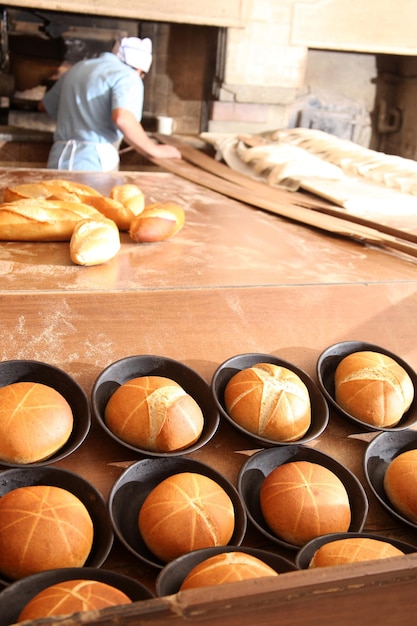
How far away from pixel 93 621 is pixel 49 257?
53.6 inches

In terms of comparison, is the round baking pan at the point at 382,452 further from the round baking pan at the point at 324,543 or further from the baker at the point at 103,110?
the baker at the point at 103,110

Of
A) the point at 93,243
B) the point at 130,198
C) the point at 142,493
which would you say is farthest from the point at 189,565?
the point at 130,198

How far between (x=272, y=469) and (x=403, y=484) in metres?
0.31

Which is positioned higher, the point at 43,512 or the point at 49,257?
the point at 49,257

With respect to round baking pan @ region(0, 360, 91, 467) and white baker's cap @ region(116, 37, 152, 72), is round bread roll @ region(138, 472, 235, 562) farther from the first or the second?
white baker's cap @ region(116, 37, 152, 72)

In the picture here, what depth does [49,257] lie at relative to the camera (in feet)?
6.42

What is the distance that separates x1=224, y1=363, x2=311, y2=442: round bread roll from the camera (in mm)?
1527

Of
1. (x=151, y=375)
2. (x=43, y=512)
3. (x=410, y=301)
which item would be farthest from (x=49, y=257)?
(x=410, y=301)

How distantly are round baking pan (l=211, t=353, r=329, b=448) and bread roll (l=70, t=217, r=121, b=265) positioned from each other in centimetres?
54

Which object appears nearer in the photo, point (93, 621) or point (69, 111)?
point (93, 621)

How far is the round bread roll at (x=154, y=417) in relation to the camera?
142 centimetres

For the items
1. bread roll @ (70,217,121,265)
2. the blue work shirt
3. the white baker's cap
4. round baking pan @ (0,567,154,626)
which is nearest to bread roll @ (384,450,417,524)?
round baking pan @ (0,567,154,626)

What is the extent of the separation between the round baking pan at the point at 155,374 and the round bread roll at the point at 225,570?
0.36 m

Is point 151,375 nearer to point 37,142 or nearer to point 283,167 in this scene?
point 283,167
